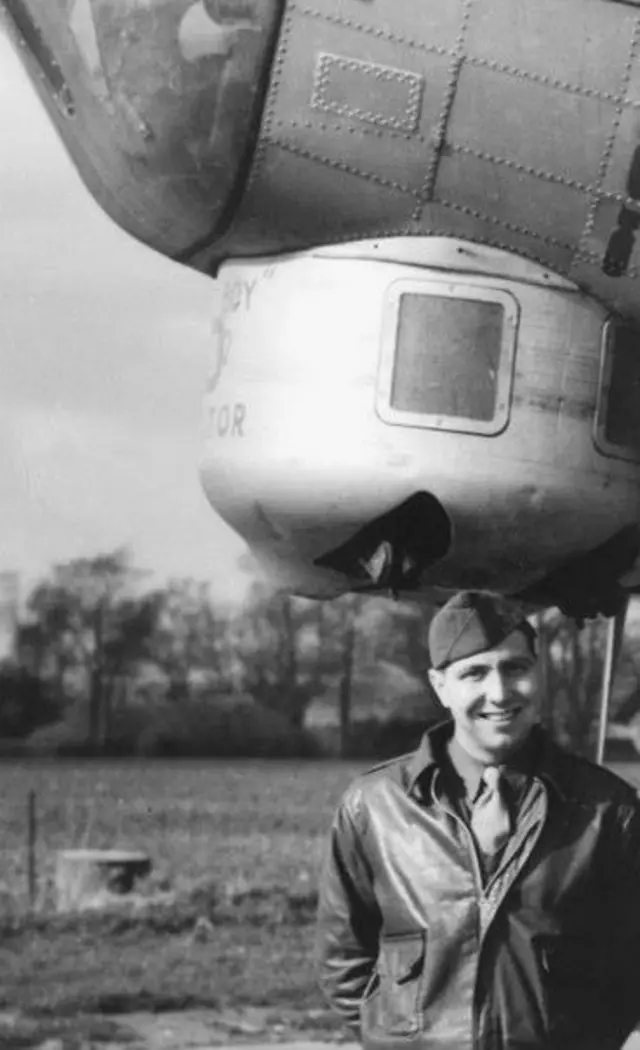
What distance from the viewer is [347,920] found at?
305 cm

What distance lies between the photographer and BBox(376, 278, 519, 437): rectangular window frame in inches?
182

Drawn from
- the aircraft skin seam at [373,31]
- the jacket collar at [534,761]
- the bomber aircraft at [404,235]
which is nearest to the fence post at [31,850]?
the bomber aircraft at [404,235]

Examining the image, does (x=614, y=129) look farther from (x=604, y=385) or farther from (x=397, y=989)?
(x=397, y=989)

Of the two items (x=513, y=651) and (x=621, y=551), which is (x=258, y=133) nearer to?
(x=621, y=551)

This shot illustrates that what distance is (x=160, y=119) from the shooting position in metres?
4.69

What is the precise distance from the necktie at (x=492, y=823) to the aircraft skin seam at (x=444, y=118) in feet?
7.23

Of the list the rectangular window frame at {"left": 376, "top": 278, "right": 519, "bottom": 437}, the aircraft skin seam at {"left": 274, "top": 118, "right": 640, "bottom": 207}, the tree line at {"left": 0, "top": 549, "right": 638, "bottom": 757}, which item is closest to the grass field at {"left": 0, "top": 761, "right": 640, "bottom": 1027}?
the tree line at {"left": 0, "top": 549, "right": 638, "bottom": 757}

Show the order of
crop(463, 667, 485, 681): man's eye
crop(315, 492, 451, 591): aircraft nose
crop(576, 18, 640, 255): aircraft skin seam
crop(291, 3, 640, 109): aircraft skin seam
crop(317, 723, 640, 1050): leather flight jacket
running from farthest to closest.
Answer: crop(315, 492, 451, 591): aircraft nose < crop(576, 18, 640, 255): aircraft skin seam < crop(291, 3, 640, 109): aircraft skin seam < crop(463, 667, 485, 681): man's eye < crop(317, 723, 640, 1050): leather flight jacket

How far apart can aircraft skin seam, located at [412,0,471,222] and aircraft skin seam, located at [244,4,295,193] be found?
432 mm

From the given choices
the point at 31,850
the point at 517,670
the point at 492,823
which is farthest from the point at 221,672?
the point at 492,823

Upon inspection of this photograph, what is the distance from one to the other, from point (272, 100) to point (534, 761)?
7.56 ft

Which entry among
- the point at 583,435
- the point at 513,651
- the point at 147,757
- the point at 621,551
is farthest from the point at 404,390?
the point at 147,757

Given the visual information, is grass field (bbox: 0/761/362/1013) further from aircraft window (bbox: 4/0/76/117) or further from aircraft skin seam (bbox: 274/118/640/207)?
aircraft skin seam (bbox: 274/118/640/207)

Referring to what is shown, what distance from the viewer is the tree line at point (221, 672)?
6168 millimetres
